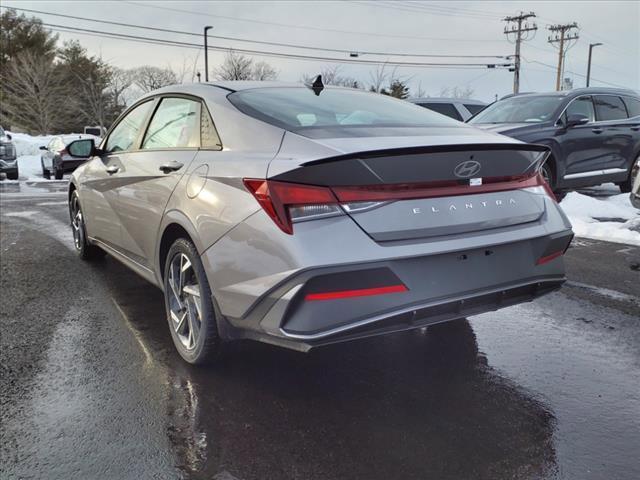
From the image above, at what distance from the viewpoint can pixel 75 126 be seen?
55.2m

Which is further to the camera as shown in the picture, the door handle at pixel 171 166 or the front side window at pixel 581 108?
the front side window at pixel 581 108

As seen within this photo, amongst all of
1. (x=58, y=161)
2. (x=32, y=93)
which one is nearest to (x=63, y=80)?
(x=32, y=93)

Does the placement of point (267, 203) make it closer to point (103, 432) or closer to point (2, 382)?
point (103, 432)

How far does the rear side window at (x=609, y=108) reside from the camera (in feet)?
31.4

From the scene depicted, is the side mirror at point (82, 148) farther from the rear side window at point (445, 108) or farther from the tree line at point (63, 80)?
the tree line at point (63, 80)

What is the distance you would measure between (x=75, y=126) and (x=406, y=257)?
58.7 m

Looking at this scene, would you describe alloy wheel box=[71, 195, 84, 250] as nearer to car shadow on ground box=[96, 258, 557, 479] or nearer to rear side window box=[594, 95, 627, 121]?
car shadow on ground box=[96, 258, 557, 479]

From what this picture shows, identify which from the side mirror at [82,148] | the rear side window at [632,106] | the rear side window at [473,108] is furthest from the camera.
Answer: the rear side window at [473,108]

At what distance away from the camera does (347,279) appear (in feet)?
8.03

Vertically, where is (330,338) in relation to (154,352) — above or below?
above

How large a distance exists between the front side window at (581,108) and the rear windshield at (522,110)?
0.61 feet

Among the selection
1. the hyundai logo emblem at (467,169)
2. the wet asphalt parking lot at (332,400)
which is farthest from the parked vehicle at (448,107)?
the hyundai logo emblem at (467,169)

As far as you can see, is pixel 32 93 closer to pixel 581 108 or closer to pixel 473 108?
pixel 473 108

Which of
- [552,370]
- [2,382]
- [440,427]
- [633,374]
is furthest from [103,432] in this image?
[633,374]
